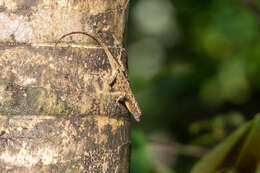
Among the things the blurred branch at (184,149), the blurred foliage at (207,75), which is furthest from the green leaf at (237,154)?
the blurred branch at (184,149)

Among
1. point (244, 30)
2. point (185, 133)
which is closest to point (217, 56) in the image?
point (244, 30)

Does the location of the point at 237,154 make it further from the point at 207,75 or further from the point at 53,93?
the point at 207,75

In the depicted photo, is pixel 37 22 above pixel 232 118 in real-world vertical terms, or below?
above

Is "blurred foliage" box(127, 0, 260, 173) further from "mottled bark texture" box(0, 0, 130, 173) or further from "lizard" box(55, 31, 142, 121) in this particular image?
"mottled bark texture" box(0, 0, 130, 173)

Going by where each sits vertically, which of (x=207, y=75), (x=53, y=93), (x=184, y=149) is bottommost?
(x=184, y=149)

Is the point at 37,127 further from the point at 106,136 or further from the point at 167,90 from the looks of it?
the point at 167,90

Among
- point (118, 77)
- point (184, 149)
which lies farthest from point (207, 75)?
point (118, 77)

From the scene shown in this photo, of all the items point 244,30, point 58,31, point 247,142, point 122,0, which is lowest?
point 247,142

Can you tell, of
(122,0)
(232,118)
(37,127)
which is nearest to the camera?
(37,127)
